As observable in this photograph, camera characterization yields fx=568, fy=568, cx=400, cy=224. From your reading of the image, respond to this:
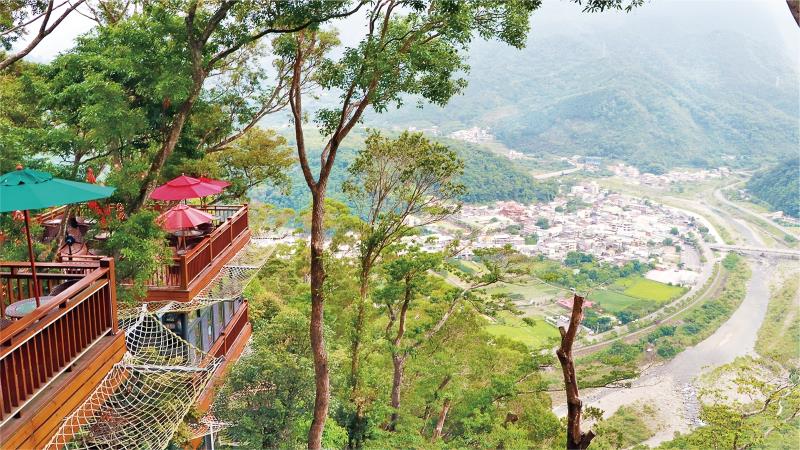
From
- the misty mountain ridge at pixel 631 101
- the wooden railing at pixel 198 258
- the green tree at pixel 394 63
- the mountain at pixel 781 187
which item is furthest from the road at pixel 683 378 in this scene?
the misty mountain ridge at pixel 631 101

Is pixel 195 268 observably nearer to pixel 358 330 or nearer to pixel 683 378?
pixel 358 330

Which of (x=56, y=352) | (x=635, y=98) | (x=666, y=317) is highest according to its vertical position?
(x=635, y=98)

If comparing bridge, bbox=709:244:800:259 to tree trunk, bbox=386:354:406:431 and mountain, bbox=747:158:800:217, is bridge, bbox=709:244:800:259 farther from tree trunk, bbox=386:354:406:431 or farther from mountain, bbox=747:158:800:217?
tree trunk, bbox=386:354:406:431

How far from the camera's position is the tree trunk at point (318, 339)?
6.82 metres

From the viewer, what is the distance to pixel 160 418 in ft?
14.6

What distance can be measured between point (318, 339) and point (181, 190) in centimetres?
236

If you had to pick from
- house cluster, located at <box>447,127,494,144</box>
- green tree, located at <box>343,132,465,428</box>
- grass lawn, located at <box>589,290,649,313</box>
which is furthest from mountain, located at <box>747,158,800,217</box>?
green tree, located at <box>343,132,465,428</box>

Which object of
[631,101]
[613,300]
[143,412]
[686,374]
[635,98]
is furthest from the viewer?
[635,98]

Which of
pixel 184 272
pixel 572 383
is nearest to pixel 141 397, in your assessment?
pixel 184 272

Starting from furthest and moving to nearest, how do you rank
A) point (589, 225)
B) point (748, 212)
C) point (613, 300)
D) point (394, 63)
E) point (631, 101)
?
point (631, 101), point (748, 212), point (589, 225), point (613, 300), point (394, 63)

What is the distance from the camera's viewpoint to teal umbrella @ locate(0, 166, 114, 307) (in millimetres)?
2699

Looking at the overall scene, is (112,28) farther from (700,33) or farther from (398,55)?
(700,33)

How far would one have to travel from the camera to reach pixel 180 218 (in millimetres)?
5992

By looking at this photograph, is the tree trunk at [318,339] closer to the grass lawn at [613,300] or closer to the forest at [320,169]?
the forest at [320,169]
